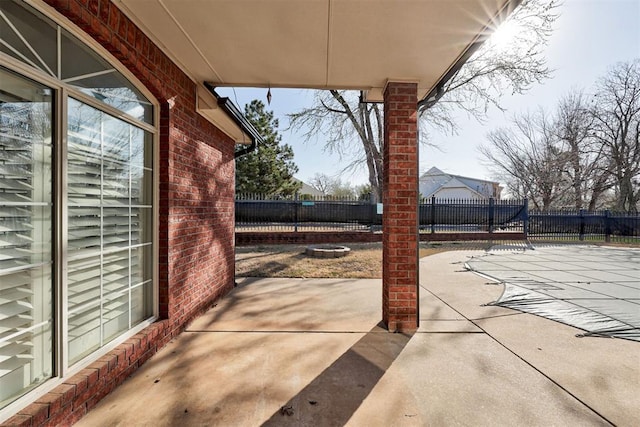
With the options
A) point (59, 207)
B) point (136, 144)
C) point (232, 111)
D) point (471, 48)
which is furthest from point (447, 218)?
point (59, 207)

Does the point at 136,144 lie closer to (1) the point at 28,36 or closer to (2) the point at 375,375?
(1) the point at 28,36

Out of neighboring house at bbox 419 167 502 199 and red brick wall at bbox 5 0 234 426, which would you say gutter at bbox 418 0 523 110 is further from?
neighboring house at bbox 419 167 502 199

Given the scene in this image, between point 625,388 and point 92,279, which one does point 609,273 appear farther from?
point 92,279

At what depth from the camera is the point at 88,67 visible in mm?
2115

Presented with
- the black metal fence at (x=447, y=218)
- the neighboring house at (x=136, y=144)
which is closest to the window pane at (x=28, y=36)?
the neighboring house at (x=136, y=144)

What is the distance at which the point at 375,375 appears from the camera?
246 centimetres

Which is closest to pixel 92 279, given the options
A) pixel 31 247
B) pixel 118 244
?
pixel 118 244

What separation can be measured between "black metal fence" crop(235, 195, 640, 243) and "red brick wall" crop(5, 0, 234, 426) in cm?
762

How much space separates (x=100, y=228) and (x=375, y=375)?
265cm

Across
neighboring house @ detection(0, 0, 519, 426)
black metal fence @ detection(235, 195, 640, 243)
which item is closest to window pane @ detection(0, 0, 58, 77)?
neighboring house @ detection(0, 0, 519, 426)

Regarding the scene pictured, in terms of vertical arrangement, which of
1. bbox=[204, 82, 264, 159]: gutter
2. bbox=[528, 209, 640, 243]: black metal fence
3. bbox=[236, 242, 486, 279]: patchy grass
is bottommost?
bbox=[236, 242, 486, 279]: patchy grass

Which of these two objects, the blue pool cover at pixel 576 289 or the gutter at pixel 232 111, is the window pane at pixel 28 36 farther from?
the blue pool cover at pixel 576 289

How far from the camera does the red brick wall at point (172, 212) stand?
6.21 ft

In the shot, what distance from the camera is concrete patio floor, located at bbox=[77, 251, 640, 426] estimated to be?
1.97 meters
